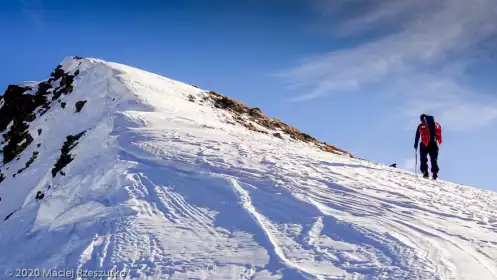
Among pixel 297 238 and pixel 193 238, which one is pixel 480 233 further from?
pixel 193 238

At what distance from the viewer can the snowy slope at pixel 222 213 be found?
25.6 feet

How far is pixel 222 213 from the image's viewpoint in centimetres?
983

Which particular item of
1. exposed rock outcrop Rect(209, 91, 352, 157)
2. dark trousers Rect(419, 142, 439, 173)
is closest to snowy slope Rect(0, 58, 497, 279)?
dark trousers Rect(419, 142, 439, 173)

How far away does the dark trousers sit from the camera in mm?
16812

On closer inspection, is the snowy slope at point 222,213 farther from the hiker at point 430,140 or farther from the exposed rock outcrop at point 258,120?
the exposed rock outcrop at point 258,120

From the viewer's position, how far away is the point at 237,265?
25.4 feet

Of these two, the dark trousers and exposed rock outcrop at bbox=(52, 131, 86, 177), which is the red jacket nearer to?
the dark trousers

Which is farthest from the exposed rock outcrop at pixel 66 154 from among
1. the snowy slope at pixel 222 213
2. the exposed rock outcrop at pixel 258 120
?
the exposed rock outcrop at pixel 258 120

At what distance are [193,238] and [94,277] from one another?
69.4 inches

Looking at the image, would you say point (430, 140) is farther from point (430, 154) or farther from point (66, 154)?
point (66, 154)

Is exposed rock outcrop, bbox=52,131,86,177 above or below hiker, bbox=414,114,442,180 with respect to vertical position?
below

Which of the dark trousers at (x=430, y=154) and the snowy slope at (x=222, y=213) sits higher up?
the dark trousers at (x=430, y=154)

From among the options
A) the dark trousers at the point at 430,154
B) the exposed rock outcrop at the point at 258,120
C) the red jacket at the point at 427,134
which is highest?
the exposed rock outcrop at the point at 258,120

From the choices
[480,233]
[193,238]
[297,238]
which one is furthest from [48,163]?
[480,233]
